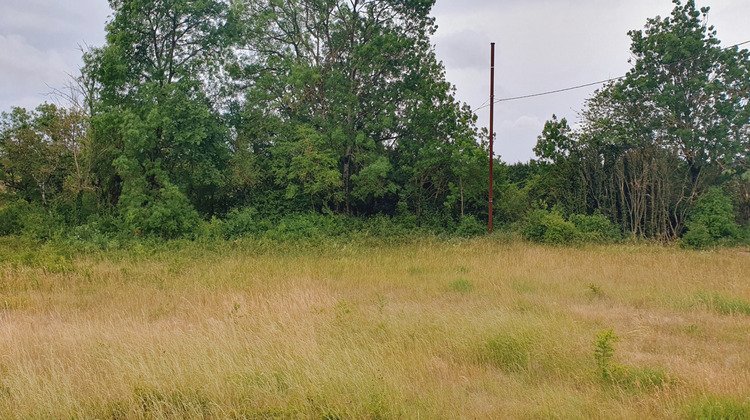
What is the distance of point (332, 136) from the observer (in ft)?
60.2

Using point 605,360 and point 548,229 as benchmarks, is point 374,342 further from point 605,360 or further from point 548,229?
point 548,229

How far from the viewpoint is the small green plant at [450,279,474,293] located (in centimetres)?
952

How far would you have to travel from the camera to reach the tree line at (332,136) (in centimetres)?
1727

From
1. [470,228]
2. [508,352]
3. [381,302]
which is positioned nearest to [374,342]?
[508,352]

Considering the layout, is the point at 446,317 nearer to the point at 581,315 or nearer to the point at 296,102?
the point at 581,315

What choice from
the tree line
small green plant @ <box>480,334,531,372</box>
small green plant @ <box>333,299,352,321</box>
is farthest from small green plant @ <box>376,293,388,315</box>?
the tree line

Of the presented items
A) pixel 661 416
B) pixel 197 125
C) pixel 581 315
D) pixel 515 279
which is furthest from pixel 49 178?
pixel 661 416

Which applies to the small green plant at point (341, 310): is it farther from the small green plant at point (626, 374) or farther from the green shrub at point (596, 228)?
the green shrub at point (596, 228)

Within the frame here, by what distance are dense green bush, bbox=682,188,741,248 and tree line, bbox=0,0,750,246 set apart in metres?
0.13

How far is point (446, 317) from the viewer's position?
7.14m

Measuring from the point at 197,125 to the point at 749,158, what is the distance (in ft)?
69.9

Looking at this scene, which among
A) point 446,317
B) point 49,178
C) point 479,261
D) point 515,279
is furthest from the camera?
point 49,178

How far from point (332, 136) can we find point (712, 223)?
14.9 m

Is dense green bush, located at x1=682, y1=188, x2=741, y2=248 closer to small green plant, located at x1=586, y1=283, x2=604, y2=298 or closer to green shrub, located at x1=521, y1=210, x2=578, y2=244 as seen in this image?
green shrub, located at x1=521, y1=210, x2=578, y2=244
